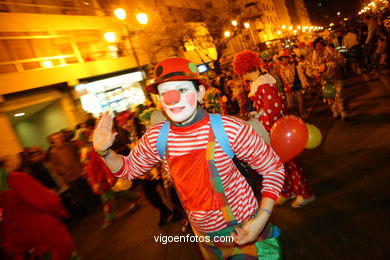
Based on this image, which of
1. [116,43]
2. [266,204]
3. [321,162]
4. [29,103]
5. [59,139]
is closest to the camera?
[266,204]

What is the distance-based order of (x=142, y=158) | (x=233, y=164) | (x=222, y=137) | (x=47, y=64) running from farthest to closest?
(x=47, y=64) < (x=142, y=158) < (x=233, y=164) < (x=222, y=137)

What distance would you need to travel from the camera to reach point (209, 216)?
160cm

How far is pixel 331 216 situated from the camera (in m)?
3.22

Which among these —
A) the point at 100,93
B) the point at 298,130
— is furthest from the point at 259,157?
the point at 100,93

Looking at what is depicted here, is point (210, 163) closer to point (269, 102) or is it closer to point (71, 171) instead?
point (269, 102)

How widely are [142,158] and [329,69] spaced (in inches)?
225

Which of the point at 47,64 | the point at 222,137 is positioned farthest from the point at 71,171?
the point at 47,64

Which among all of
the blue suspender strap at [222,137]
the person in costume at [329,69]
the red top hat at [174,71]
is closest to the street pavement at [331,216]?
the person in costume at [329,69]

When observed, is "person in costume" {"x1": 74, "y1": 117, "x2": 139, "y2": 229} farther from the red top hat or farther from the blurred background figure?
the red top hat

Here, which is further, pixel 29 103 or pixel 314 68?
pixel 29 103

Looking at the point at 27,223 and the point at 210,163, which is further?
the point at 27,223

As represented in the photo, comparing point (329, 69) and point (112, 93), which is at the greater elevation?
point (112, 93)

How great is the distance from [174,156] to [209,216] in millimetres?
444

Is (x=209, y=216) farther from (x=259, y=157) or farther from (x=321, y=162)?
(x=321, y=162)
